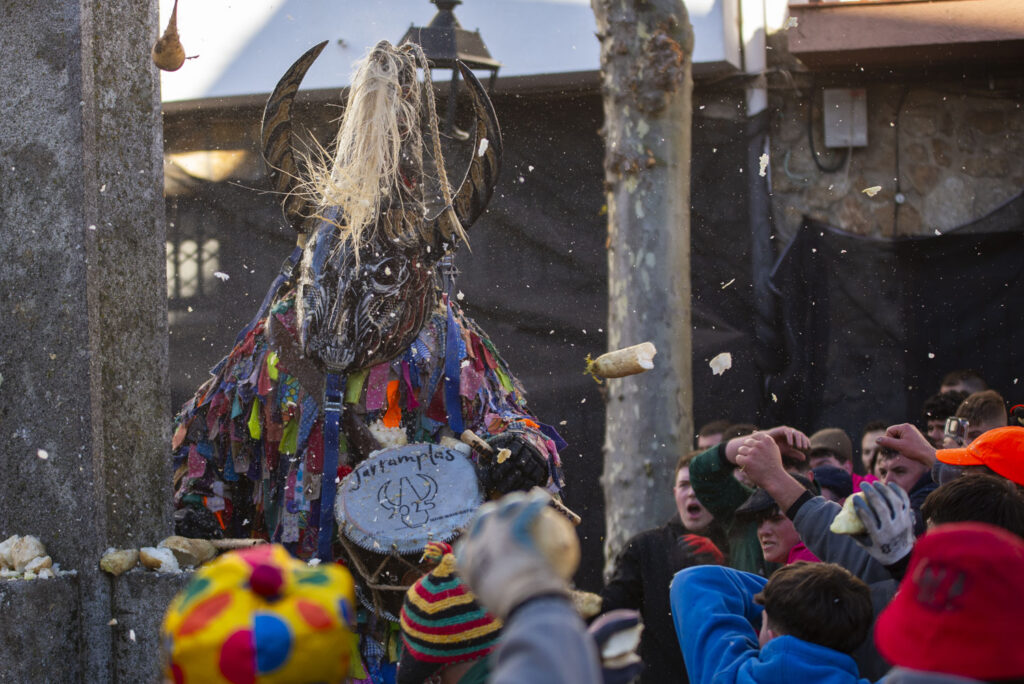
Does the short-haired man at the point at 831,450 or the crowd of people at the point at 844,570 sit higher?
the crowd of people at the point at 844,570

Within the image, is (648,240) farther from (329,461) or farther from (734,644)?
(734,644)

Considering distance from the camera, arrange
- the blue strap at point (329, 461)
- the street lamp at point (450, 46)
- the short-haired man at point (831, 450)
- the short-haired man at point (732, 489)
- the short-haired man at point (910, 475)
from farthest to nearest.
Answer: the short-haired man at point (831, 450) → the street lamp at point (450, 46) → the short-haired man at point (910, 475) → the blue strap at point (329, 461) → the short-haired man at point (732, 489)

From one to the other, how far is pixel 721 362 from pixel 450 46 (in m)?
2.52

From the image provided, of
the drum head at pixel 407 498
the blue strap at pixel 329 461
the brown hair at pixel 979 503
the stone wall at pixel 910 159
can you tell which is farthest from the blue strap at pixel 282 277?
the stone wall at pixel 910 159

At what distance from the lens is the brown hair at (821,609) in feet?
8.38

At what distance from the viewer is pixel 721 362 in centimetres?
691

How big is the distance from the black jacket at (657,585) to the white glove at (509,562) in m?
2.51

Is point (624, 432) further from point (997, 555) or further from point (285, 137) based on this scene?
point (997, 555)

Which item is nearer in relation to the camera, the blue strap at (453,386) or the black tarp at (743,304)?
the blue strap at (453,386)

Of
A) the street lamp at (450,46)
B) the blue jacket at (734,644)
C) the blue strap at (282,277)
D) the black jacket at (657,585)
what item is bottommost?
the black jacket at (657,585)

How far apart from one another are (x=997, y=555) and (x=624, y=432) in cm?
453

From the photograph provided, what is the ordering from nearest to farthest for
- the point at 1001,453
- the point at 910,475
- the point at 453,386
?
the point at 1001,453 → the point at 453,386 → the point at 910,475

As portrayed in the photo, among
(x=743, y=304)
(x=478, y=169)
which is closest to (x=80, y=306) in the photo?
(x=478, y=169)

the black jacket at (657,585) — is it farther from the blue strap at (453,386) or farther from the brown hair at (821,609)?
the brown hair at (821,609)
